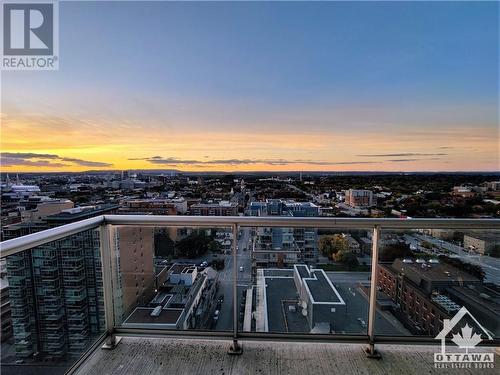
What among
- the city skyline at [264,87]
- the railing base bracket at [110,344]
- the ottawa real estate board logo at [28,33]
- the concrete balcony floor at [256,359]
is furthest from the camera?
the city skyline at [264,87]

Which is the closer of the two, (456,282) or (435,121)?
(456,282)

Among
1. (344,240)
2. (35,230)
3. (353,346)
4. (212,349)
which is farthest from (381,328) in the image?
(35,230)

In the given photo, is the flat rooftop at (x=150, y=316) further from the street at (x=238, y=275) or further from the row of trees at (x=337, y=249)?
the row of trees at (x=337, y=249)

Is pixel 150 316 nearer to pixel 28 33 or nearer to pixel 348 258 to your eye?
pixel 348 258

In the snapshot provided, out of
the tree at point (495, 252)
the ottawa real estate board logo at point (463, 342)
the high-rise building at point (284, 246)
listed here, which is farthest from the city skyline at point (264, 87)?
the ottawa real estate board logo at point (463, 342)

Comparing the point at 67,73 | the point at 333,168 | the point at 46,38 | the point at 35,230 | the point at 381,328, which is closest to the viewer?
the point at 35,230

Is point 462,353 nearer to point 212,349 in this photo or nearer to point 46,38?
point 212,349

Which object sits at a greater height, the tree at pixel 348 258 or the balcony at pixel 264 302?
the tree at pixel 348 258
